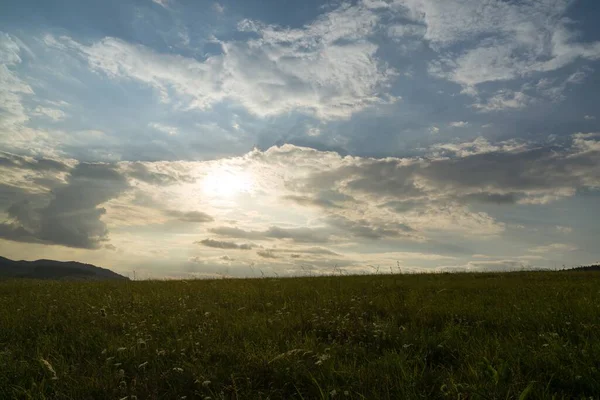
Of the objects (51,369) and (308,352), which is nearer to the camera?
(51,369)

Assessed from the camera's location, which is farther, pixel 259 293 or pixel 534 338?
pixel 259 293

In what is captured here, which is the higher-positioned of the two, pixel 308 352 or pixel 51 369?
pixel 308 352

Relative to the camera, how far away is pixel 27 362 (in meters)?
7.29

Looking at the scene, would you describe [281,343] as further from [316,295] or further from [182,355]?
[316,295]

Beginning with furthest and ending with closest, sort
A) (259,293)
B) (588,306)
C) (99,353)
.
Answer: (259,293)
(588,306)
(99,353)

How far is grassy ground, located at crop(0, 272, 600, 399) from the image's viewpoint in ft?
17.6

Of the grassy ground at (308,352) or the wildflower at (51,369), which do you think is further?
the wildflower at (51,369)

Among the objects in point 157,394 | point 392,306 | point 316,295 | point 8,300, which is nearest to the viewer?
point 157,394

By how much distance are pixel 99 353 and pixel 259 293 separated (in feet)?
22.3

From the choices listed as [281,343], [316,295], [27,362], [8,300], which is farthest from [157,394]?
[8,300]

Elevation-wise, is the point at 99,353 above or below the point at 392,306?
below

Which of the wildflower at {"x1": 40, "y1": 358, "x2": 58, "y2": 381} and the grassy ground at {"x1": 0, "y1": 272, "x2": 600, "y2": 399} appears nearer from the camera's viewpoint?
the grassy ground at {"x1": 0, "y1": 272, "x2": 600, "y2": 399}

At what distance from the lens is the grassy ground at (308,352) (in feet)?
17.6

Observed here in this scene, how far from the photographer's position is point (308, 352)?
21.0 ft
